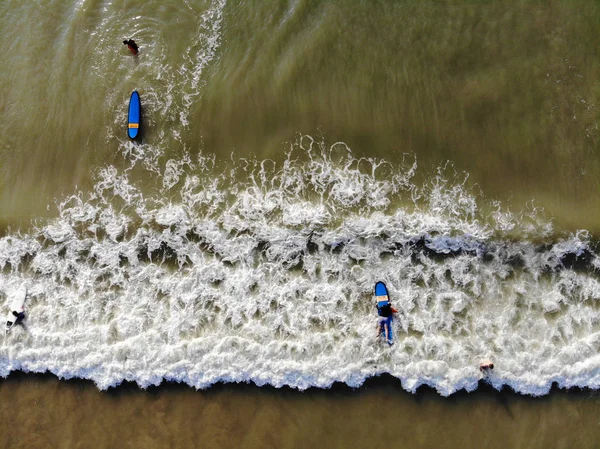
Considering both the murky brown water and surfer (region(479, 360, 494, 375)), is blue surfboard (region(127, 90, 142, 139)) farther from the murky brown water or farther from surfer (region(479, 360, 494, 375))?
surfer (region(479, 360, 494, 375))

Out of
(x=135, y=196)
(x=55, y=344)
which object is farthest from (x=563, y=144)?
(x=55, y=344)

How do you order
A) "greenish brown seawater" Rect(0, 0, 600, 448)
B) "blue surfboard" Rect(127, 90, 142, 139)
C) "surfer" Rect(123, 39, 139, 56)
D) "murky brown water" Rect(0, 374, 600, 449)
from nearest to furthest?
"murky brown water" Rect(0, 374, 600, 449) → "greenish brown seawater" Rect(0, 0, 600, 448) → "surfer" Rect(123, 39, 139, 56) → "blue surfboard" Rect(127, 90, 142, 139)

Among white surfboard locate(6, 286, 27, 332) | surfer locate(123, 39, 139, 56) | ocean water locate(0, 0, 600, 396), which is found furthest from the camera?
surfer locate(123, 39, 139, 56)

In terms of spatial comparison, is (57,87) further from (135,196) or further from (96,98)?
(135,196)

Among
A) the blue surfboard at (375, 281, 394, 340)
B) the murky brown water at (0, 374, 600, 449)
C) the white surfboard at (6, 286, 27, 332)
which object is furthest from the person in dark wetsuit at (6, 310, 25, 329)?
the blue surfboard at (375, 281, 394, 340)

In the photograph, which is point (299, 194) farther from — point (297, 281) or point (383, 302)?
point (383, 302)
